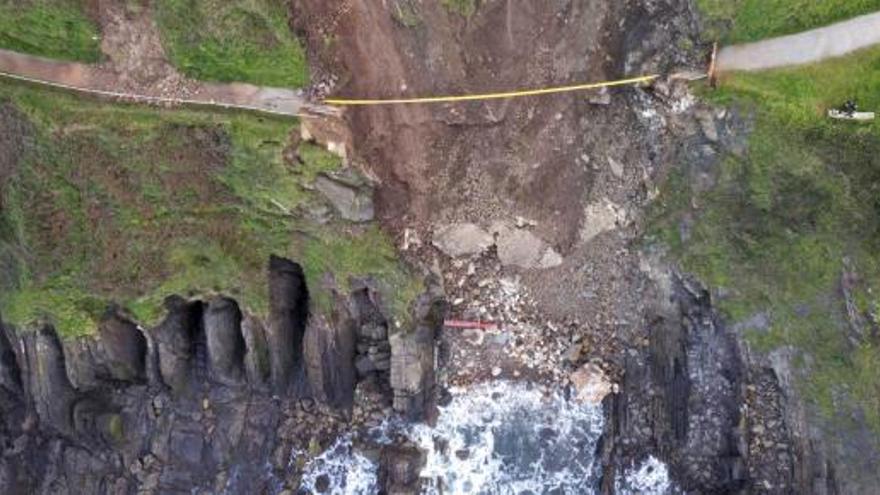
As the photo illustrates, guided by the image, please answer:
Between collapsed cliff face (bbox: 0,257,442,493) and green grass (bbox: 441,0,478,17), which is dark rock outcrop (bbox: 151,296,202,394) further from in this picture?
green grass (bbox: 441,0,478,17)

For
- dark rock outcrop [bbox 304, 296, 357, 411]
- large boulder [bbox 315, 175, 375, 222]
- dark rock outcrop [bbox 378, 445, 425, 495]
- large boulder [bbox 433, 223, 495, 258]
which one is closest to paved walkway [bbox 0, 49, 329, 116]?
large boulder [bbox 315, 175, 375, 222]

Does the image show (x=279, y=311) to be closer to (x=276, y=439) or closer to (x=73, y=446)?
(x=276, y=439)

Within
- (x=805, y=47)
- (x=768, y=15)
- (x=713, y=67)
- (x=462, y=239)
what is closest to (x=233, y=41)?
(x=462, y=239)

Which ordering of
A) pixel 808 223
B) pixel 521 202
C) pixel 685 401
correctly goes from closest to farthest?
pixel 808 223, pixel 685 401, pixel 521 202

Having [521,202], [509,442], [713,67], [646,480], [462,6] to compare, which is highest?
[462,6]

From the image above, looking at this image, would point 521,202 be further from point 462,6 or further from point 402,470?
point 402,470

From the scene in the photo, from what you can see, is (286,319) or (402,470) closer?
(402,470)

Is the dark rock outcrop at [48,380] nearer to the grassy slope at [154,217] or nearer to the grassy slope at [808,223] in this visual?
the grassy slope at [154,217]

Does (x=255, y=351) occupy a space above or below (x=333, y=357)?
above

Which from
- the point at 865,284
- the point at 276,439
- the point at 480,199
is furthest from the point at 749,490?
the point at 276,439

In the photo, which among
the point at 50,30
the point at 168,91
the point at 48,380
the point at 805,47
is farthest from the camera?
the point at 48,380
